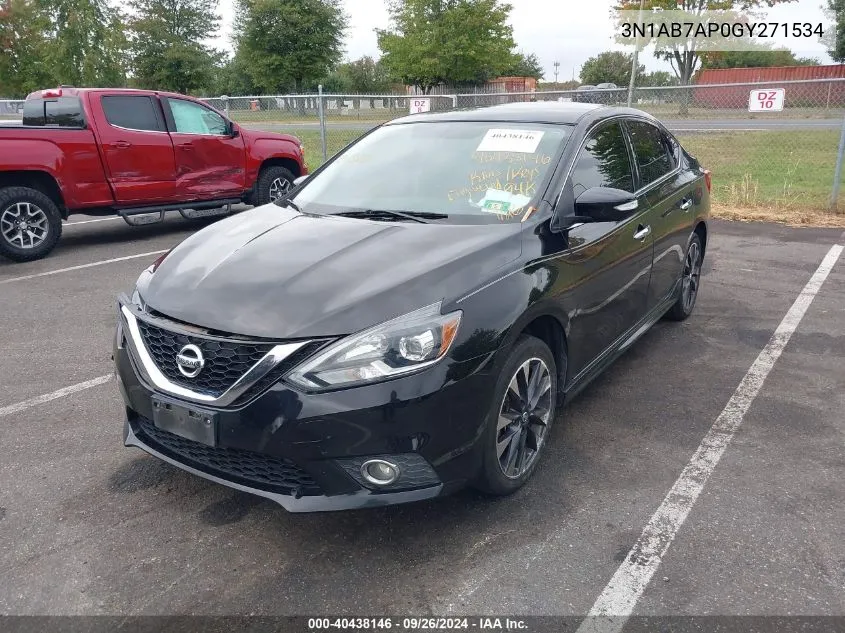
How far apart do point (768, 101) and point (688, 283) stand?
6058 millimetres

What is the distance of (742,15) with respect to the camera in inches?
1420

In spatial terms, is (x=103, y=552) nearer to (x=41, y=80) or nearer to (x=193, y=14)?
(x=41, y=80)

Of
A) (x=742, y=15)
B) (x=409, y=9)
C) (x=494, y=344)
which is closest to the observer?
(x=494, y=344)

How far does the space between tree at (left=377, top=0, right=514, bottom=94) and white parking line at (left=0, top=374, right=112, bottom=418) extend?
138ft

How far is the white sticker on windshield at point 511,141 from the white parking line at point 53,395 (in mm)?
2795

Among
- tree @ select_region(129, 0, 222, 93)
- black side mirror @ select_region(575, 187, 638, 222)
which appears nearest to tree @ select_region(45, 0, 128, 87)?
tree @ select_region(129, 0, 222, 93)

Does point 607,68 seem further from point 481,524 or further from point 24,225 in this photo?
point 481,524

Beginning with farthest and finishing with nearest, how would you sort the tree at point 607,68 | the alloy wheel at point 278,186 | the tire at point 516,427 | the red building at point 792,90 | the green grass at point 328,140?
the tree at point 607,68, the red building at point 792,90, the green grass at point 328,140, the alloy wheel at point 278,186, the tire at point 516,427

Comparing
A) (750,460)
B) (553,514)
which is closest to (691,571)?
(553,514)

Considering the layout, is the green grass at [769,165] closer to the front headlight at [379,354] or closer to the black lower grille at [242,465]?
the front headlight at [379,354]

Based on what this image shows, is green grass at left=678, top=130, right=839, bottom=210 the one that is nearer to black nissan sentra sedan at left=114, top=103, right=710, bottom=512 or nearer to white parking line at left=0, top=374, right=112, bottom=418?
black nissan sentra sedan at left=114, top=103, right=710, bottom=512

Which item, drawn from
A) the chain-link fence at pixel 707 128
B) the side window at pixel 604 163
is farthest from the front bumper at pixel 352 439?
the chain-link fence at pixel 707 128

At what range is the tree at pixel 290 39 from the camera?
149 feet

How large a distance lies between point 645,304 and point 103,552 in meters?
3.30
